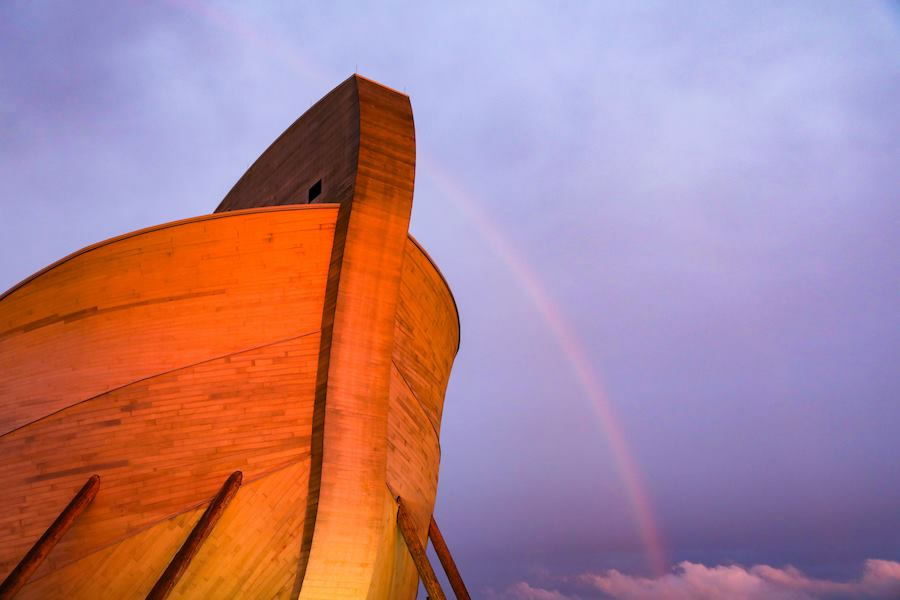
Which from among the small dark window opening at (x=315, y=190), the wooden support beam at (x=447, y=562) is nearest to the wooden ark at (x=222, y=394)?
the small dark window opening at (x=315, y=190)

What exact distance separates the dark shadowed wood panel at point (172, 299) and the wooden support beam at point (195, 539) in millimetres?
1424

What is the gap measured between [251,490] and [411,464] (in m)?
2.27

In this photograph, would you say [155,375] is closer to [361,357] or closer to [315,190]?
[361,357]

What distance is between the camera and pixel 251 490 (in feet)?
26.7

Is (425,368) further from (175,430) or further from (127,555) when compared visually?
(127,555)

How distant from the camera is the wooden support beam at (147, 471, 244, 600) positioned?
23.9ft

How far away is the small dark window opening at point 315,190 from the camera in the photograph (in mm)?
9391

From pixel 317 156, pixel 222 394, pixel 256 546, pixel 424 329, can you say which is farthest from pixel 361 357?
pixel 317 156

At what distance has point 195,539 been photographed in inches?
297

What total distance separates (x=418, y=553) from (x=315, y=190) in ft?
15.0

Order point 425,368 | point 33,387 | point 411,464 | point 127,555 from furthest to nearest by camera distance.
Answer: point 425,368 < point 411,464 < point 33,387 < point 127,555

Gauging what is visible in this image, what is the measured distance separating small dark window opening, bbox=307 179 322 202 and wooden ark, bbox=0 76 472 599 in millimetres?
460

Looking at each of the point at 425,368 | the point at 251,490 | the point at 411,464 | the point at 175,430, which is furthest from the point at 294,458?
the point at 425,368

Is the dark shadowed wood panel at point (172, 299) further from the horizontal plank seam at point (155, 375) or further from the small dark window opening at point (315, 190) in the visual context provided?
the small dark window opening at point (315, 190)
